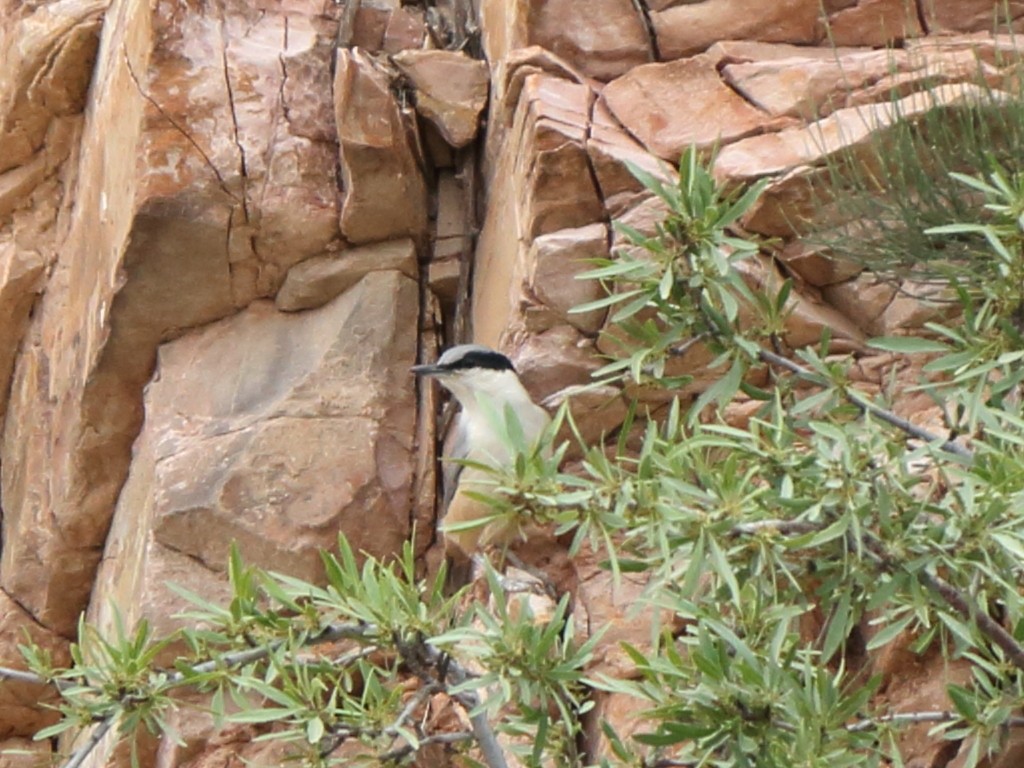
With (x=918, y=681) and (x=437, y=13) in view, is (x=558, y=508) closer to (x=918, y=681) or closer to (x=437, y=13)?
(x=918, y=681)

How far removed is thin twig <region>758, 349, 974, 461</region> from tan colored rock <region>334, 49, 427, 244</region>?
2.58 meters

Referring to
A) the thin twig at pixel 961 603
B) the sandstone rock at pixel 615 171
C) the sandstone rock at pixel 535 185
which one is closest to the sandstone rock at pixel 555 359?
the sandstone rock at pixel 535 185

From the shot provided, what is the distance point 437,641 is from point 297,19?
3.88 meters

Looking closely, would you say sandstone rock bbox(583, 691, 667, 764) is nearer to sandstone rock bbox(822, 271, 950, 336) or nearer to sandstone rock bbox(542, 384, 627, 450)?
sandstone rock bbox(542, 384, 627, 450)

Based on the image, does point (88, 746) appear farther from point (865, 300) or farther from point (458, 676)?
point (865, 300)

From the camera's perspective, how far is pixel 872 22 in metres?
6.55

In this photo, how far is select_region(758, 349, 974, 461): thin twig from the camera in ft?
13.2

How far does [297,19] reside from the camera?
Answer: 702 cm

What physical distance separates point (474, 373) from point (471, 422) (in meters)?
0.31

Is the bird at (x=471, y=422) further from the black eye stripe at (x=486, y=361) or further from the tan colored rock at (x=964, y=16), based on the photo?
the tan colored rock at (x=964, y=16)

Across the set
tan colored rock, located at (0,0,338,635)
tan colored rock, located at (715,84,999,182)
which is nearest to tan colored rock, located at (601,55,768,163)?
tan colored rock, located at (715,84,999,182)

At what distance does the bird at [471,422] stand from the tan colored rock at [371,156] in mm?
626

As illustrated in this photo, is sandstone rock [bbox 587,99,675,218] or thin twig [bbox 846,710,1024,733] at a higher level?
sandstone rock [bbox 587,99,675,218]

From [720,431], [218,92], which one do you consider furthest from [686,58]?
[720,431]
